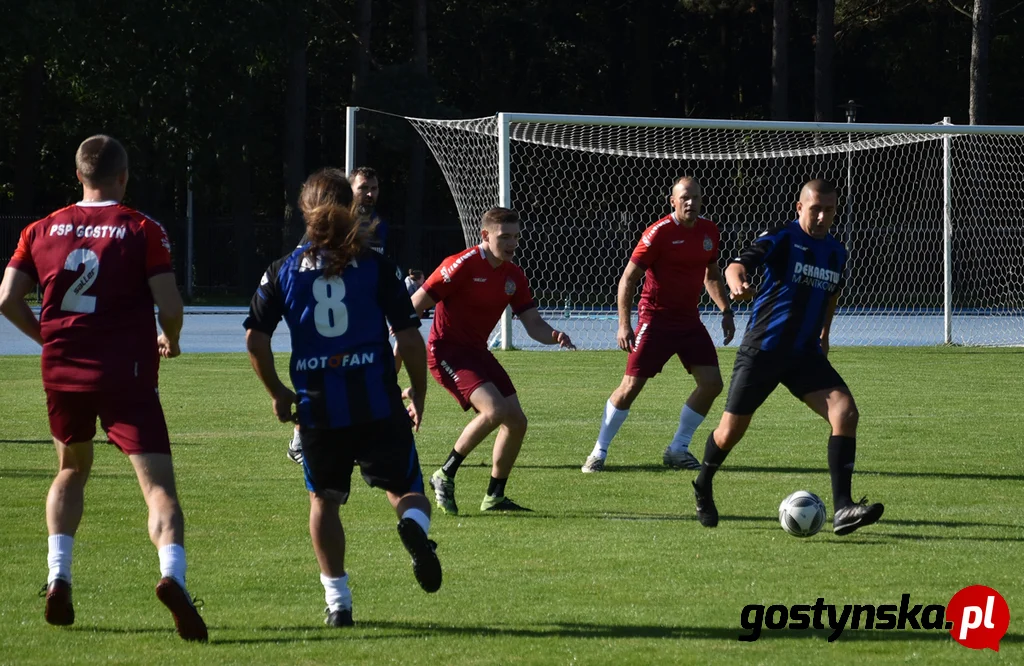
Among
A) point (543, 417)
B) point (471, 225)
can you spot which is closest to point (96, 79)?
point (471, 225)

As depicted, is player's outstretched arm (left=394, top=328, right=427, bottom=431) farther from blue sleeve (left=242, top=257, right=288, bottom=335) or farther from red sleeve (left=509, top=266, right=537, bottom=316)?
red sleeve (left=509, top=266, right=537, bottom=316)

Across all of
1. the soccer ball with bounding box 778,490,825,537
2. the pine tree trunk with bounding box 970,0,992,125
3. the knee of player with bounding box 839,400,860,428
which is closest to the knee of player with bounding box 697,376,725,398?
the knee of player with bounding box 839,400,860,428

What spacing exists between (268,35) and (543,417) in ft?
83.1

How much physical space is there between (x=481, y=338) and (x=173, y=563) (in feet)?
11.9

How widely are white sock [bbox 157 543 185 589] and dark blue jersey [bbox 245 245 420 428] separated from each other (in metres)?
0.66

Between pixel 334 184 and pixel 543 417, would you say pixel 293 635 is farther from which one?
pixel 543 417

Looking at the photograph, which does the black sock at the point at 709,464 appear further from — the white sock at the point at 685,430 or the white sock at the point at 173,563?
the white sock at the point at 173,563

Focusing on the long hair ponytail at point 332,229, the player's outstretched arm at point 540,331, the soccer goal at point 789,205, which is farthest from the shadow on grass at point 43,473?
the soccer goal at point 789,205

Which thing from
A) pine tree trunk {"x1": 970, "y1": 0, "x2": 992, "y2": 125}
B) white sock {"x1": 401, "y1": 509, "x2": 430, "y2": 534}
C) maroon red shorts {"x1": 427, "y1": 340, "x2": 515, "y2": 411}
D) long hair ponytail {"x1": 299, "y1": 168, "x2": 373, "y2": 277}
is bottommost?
white sock {"x1": 401, "y1": 509, "x2": 430, "y2": 534}

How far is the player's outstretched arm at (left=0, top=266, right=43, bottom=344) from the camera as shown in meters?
5.55

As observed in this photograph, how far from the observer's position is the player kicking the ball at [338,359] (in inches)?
209

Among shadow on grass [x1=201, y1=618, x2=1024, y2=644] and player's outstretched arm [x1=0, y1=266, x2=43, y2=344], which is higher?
player's outstretched arm [x1=0, y1=266, x2=43, y2=344]

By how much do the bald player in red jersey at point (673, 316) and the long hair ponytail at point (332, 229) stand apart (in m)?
4.73

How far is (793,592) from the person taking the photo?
236 inches
